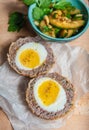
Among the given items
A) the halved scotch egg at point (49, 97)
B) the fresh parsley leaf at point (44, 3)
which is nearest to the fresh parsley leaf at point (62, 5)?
the fresh parsley leaf at point (44, 3)

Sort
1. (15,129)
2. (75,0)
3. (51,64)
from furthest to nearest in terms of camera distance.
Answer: (75,0), (51,64), (15,129)

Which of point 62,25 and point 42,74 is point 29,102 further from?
point 62,25

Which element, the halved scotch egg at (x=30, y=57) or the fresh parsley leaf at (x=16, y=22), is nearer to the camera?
the halved scotch egg at (x=30, y=57)

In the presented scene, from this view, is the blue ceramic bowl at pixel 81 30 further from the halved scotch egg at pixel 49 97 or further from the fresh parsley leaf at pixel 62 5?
the halved scotch egg at pixel 49 97

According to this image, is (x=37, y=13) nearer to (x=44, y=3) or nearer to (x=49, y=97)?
(x=44, y=3)

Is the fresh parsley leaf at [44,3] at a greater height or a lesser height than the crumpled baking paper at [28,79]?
greater

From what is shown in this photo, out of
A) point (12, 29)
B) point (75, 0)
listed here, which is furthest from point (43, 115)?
point (75, 0)
